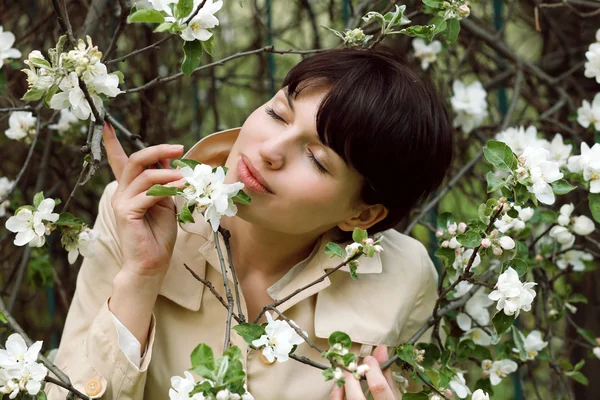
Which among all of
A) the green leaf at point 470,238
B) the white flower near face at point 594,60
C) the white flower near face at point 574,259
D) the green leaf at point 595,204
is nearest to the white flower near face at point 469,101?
the white flower near face at point 594,60

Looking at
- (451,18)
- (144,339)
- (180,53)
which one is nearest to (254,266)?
(144,339)

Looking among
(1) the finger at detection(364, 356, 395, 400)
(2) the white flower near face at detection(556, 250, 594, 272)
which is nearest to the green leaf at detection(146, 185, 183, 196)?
(1) the finger at detection(364, 356, 395, 400)

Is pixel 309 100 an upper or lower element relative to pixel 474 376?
upper

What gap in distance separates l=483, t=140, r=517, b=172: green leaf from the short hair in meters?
0.16

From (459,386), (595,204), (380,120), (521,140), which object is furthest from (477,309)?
(380,120)

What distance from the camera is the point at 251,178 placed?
1360 mm

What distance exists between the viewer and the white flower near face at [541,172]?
4.24 feet

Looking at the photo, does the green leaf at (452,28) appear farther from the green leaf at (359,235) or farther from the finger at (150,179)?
the finger at (150,179)

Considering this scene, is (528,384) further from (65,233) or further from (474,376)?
(65,233)

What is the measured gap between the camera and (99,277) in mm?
1531

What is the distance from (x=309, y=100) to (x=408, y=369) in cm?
58

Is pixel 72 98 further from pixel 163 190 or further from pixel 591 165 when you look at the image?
pixel 591 165

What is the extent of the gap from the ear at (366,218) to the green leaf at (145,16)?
2.00ft

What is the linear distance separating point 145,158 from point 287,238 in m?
0.34
